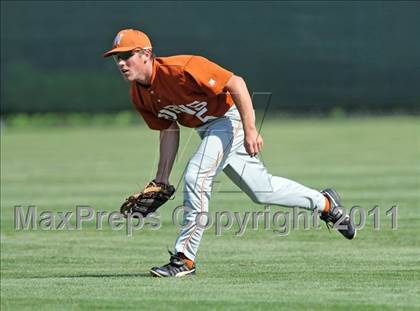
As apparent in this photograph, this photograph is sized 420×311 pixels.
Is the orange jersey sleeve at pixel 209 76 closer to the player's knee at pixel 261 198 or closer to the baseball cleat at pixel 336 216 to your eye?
the player's knee at pixel 261 198

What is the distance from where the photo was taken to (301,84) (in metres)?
22.1

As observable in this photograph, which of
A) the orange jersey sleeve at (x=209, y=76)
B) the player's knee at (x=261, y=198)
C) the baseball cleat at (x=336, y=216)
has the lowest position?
the baseball cleat at (x=336, y=216)

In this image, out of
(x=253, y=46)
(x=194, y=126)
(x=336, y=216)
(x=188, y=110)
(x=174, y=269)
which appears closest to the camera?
(x=174, y=269)

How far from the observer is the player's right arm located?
6844 mm

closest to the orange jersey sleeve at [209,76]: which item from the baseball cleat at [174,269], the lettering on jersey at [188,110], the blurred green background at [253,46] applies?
the lettering on jersey at [188,110]

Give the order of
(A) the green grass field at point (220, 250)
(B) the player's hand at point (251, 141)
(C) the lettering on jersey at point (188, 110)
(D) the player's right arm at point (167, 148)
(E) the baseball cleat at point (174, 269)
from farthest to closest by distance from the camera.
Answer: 1. (D) the player's right arm at point (167, 148)
2. (C) the lettering on jersey at point (188, 110)
3. (E) the baseball cleat at point (174, 269)
4. (B) the player's hand at point (251, 141)
5. (A) the green grass field at point (220, 250)

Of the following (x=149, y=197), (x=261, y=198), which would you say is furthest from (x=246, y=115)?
(x=149, y=197)

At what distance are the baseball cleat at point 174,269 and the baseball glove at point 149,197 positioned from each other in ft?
1.70

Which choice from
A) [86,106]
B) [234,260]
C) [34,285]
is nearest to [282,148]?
[86,106]

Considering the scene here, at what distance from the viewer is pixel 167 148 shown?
6.85 metres

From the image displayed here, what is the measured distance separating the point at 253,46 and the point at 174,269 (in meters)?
15.9

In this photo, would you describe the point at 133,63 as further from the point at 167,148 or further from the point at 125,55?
the point at 167,148

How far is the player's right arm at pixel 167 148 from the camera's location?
269 inches

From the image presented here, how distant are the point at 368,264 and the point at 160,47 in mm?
15482
